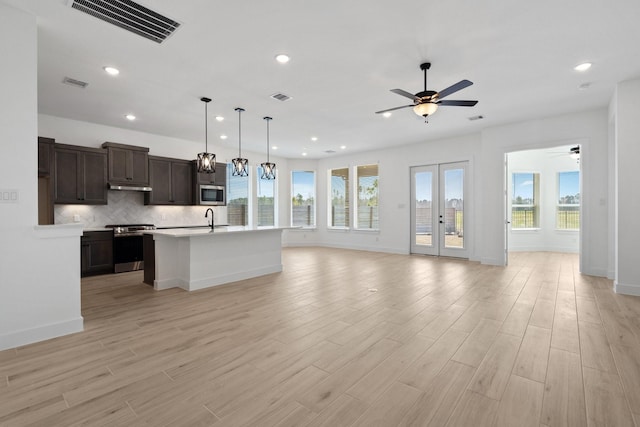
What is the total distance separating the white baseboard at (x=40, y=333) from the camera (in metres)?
2.67

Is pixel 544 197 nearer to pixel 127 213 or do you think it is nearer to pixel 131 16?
pixel 131 16

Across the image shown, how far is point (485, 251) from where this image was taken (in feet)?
22.3

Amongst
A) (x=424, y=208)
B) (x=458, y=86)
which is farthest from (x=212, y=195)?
(x=458, y=86)

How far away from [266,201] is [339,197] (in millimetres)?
2418

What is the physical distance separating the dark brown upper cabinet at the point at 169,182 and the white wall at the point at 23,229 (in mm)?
3939

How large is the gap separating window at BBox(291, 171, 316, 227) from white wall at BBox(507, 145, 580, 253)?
19.7 feet

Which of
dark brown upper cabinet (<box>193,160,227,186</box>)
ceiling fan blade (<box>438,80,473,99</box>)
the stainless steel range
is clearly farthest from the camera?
dark brown upper cabinet (<box>193,160,227,186</box>)

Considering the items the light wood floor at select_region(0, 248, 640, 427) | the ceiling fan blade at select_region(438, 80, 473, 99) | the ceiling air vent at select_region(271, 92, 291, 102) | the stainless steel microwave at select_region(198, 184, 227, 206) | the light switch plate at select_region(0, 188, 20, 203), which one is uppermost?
the ceiling air vent at select_region(271, 92, 291, 102)

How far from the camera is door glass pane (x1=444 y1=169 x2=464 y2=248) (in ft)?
24.9

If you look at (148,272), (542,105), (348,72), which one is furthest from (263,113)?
(542,105)

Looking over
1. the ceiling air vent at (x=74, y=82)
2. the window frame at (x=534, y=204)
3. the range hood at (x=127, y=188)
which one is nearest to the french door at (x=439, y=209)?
the window frame at (x=534, y=204)

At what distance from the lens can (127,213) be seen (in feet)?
21.7

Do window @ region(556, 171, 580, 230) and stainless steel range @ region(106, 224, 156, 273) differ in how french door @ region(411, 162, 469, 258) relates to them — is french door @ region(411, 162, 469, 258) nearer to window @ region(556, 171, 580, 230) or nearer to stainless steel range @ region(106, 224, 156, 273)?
window @ region(556, 171, 580, 230)

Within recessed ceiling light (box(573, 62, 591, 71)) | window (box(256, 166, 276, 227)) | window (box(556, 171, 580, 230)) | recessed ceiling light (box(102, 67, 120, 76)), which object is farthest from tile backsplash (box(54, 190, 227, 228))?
window (box(556, 171, 580, 230))
